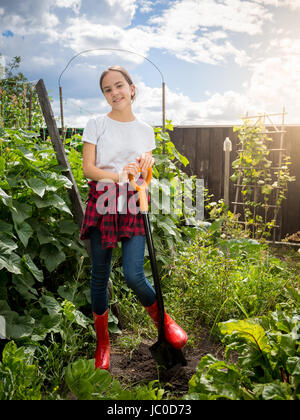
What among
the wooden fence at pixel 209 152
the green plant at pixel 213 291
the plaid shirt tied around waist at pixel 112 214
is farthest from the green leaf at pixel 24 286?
the wooden fence at pixel 209 152

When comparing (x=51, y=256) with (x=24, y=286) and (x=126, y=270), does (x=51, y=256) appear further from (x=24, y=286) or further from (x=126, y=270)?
(x=126, y=270)

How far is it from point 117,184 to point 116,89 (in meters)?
0.45

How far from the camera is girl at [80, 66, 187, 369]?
1.84 meters

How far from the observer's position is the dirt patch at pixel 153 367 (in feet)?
6.16

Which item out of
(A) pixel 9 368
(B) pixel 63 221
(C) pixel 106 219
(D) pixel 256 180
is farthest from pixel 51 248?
(D) pixel 256 180

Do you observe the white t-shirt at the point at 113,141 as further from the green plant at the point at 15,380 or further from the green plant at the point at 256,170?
the green plant at the point at 256,170

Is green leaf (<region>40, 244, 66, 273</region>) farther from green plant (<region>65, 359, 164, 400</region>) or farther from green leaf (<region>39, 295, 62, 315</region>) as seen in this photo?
green plant (<region>65, 359, 164, 400</region>)

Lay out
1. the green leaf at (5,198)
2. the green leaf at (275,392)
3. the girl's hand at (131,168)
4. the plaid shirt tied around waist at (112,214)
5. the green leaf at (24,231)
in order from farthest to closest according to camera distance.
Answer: the green leaf at (24,231) < the green leaf at (5,198) < the plaid shirt tied around waist at (112,214) < the girl's hand at (131,168) < the green leaf at (275,392)

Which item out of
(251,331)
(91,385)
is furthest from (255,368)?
(91,385)

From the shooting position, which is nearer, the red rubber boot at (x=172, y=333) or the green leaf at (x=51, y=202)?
the red rubber boot at (x=172, y=333)

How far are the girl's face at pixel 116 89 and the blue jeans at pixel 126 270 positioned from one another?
0.62 metres

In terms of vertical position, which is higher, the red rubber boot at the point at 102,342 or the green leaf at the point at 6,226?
the green leaf at the point at 6,226

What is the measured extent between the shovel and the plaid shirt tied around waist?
0.18 ft

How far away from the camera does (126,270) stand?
6.01 ft
